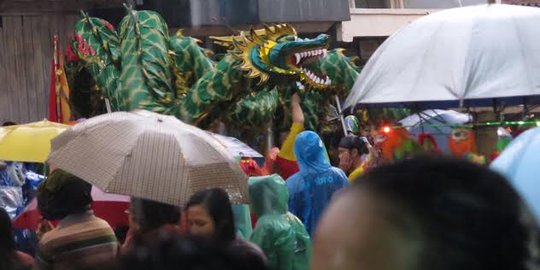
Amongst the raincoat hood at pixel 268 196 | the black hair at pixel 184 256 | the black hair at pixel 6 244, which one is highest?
the black hair at pixel 184 256

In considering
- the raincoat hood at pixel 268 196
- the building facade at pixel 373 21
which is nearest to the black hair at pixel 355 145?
the raincoat hood at pixel 268 196

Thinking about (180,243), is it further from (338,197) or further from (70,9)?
(70,9)

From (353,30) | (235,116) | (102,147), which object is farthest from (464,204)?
(353,30)

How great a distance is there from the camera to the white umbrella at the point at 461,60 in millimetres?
5719

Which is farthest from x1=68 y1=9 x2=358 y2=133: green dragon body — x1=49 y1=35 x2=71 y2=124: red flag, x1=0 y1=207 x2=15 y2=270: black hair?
x1=0 y1=207 x2=15 y2=270: black hair

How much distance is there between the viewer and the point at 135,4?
17047 millimetres

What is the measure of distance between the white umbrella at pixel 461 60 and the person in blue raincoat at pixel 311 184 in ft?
5.51

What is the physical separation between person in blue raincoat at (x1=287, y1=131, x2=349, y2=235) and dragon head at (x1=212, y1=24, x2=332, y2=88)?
3.33 m

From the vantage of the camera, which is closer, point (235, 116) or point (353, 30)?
point (235, 116)

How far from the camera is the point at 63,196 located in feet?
17.2

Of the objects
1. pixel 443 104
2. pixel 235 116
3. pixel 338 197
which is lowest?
pixel 235 116

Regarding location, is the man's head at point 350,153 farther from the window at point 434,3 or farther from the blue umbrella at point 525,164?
the window at point 434,3

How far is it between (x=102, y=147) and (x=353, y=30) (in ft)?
50.5

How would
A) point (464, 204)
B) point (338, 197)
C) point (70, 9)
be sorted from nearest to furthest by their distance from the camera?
1. point (464, 204)
2. point (338, 197)
3. point (70, 9)
